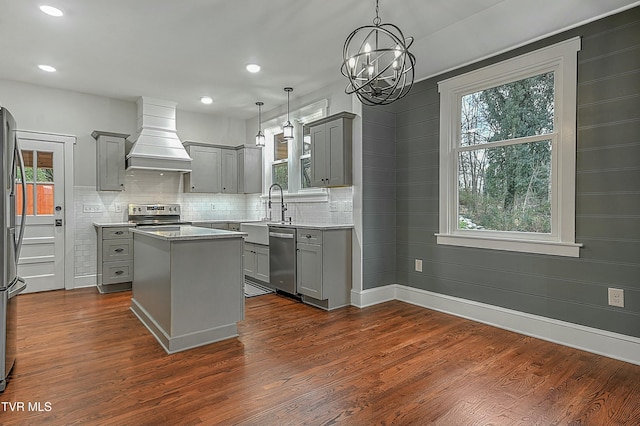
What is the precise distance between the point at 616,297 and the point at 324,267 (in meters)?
2.53

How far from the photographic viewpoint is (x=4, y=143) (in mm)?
2275

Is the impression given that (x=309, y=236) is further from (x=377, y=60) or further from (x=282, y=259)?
(x=377, y=60)

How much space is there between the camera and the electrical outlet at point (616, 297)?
107 inches

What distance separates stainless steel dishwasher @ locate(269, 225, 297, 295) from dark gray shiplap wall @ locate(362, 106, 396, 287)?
0.88 metres

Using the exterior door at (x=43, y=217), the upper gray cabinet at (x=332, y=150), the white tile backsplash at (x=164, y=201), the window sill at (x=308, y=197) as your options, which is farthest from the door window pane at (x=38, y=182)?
the upper gray cabinet at (x=332, y=150)

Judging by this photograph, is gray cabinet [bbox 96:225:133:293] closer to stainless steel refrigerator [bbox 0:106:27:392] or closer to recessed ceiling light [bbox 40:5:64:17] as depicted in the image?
stainless steel refrigerator [bbox 0:106:27:392]

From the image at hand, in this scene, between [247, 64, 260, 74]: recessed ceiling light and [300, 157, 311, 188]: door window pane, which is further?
[300, 157, 311, 188]: door window pane

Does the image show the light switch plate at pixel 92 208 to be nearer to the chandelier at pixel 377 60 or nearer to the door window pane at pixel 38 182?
the door window pane at pixel 38 182

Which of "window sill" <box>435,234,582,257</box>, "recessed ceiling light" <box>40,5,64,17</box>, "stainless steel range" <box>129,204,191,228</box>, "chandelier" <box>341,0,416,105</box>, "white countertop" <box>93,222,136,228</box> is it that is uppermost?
"recessed ceiling light" <box>40,5,64,17</box>

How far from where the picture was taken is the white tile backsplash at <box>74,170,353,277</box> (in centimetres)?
486

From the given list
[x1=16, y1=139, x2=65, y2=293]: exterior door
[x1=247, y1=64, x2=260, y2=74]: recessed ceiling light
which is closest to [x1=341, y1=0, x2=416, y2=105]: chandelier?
[x1=247, y1=64, x2=260, y2=74]: recessed ceiling light

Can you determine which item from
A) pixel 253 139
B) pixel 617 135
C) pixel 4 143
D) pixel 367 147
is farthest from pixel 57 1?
pixel 617 135

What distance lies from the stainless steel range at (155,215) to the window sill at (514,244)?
403cm

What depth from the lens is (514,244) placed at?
3348 millimetres
